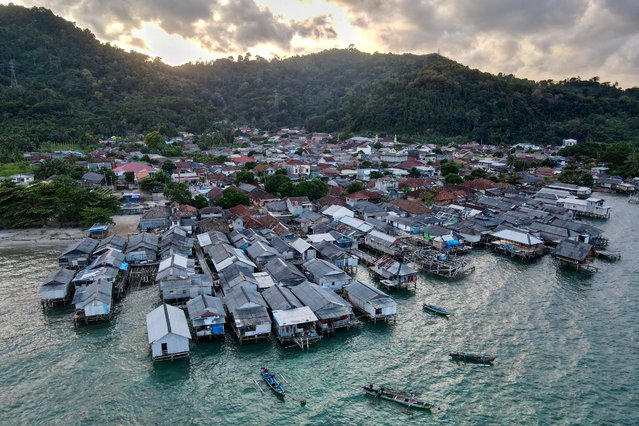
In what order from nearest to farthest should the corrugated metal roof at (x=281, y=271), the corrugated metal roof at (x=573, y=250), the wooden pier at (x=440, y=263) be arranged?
the corrugated metal roof at (x=281, y=271), the wooden pier at (x=440, y=263), the corrugated metal roof at (x=573, y=250)

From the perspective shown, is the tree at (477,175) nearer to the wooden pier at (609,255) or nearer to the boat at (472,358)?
the wooden pier at (609,255)

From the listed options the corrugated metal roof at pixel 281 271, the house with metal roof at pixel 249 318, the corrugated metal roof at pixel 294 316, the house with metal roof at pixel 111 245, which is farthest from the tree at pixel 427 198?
the house with metal roof at pixel 111 245

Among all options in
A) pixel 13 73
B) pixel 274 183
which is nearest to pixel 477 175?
pixel 274 183

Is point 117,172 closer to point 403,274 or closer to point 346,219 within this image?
point 346,219

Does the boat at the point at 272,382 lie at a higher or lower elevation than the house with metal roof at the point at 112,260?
lower

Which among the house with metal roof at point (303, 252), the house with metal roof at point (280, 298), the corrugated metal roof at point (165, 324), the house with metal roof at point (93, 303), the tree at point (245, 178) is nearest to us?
the corrugated metal roof at point (165, 324)

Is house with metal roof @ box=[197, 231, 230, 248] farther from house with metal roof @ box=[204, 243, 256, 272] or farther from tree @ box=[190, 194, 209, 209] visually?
tree @ box=[190, 194, 209, 209]

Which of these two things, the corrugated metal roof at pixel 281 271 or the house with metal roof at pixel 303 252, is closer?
the corrugated metal roof at pixel 281 271
